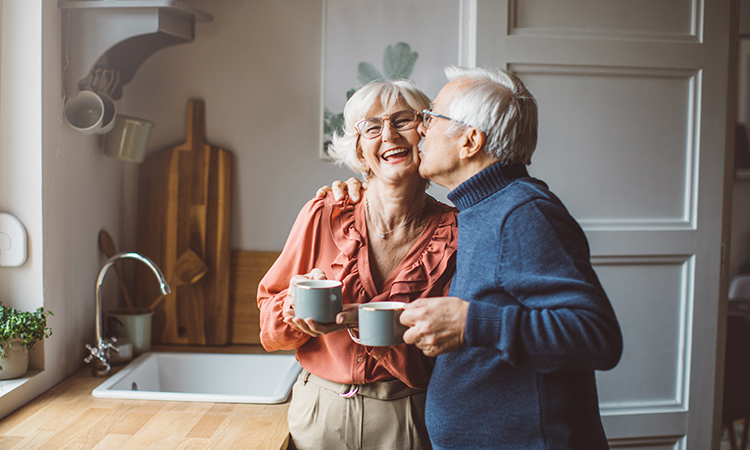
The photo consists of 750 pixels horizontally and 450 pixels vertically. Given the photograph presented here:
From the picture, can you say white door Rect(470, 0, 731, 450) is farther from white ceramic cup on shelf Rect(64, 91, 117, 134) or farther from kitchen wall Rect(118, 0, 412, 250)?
white ceramic cup on shelf Rect(64, 91, 117, 134)

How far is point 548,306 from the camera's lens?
2.67ft

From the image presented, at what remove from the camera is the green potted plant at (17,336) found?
4.37 feet

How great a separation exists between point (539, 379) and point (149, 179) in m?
1.62

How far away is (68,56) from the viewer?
5.07 ft

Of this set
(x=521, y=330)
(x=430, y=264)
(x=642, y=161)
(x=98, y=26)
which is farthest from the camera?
(x=642, y=161)

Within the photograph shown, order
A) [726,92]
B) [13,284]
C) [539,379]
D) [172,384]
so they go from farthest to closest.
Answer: [172,384] < [726,92] < [13,284] < [539,379]

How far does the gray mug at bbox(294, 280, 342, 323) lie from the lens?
37.5 inches

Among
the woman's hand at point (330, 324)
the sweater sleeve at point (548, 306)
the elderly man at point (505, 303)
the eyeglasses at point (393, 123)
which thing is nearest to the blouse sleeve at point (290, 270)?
the woman's hand at point (330, 324)

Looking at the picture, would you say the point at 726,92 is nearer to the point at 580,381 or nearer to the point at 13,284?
the point at 580,381

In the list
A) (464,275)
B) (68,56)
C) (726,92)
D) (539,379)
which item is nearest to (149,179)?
(68,56)

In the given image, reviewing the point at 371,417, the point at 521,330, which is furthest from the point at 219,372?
the point at 521,330

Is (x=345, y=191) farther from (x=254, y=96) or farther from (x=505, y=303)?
(x=254, y=96)

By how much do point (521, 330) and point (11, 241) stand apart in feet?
4.48

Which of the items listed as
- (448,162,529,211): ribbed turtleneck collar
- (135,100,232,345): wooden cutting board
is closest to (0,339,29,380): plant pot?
(135,100,232,345): wooden cutting board
